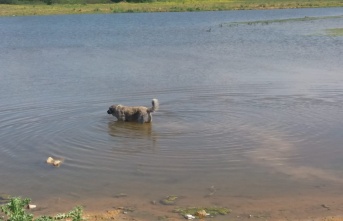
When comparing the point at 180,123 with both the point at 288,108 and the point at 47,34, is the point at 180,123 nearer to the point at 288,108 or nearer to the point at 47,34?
the point at 288,108

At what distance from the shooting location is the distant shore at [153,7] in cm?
7619

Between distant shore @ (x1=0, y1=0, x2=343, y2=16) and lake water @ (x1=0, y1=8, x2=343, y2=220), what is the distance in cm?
4750

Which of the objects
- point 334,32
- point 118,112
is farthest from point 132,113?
point 334,32

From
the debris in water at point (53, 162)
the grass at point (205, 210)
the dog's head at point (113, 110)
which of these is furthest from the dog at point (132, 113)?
the grass at point (205, 210)

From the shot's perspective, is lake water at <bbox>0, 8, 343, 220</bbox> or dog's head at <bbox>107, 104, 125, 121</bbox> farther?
dog's head at <bbox>107, 104, 125, 121</bbox>

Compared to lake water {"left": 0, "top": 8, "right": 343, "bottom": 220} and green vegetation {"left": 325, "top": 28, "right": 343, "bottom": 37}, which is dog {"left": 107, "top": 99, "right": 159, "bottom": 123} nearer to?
lake water {"left": 0, "top": 8, "right": 343, "bottom": 220}

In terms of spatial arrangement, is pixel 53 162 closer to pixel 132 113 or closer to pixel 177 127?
pixel 177 127

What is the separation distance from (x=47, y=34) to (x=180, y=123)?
3236 cm

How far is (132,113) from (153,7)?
222 ft

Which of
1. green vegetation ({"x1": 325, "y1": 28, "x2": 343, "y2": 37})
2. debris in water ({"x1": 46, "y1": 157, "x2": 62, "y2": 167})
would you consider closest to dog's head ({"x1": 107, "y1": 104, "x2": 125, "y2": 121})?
debris in water ({"x1": 46, "y1": 157, "x2": 62, "y2": 167})

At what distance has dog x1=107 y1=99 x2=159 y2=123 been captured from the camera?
49.1 ft

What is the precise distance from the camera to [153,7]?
8150cm

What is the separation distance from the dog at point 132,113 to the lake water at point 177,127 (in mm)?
221

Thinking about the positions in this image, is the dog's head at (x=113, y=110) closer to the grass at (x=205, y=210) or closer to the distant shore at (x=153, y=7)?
the grass at (x=205, y=210)
